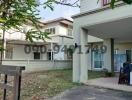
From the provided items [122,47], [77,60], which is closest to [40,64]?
[122,47]

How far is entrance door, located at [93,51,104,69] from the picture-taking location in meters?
29.3

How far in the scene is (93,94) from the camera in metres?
12.3

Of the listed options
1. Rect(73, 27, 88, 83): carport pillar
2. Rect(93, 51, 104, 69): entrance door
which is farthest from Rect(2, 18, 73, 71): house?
Rect(73, 27, 88, 83): carport pillar

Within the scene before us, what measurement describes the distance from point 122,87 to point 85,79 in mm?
2685

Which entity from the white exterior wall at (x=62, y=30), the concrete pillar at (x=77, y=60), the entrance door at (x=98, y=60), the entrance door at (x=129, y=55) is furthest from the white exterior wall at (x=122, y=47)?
the white exterior wall at (x=62, y=30)

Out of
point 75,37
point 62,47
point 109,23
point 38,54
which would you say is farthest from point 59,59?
point 109,23

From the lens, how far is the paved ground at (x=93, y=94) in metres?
11.5

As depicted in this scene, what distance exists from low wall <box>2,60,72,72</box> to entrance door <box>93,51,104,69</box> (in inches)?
194

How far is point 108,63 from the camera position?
22734mm

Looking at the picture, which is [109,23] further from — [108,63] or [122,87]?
[108,63]

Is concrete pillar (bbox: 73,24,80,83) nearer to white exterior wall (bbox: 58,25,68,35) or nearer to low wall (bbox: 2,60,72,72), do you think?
low wall (bbox: 2,60,72,72)

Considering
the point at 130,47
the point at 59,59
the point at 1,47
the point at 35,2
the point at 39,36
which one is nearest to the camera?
the point at 1,47

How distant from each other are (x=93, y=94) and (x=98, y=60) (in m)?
17.7

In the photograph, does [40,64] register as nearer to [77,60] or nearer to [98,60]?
[98,60]
